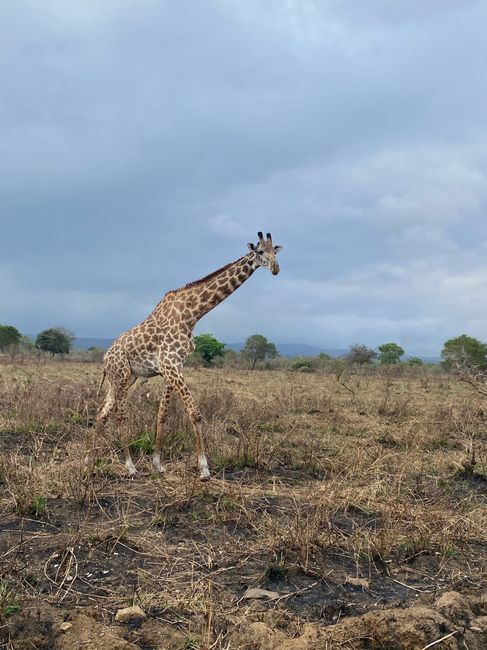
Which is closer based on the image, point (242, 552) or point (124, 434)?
point (242, 552)

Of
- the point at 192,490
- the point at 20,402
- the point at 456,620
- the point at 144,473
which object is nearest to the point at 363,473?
the point at 192,490

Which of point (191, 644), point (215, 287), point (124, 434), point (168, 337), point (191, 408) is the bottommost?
point (191, 644)

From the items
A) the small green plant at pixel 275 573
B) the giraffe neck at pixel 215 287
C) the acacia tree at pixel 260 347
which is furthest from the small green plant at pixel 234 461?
the acacia tree at pixel 260 347

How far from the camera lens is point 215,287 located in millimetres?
8125

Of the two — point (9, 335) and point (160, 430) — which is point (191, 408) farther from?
point (9, 335)

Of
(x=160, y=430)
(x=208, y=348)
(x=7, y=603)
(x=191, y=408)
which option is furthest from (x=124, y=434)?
(x=208, y=348)

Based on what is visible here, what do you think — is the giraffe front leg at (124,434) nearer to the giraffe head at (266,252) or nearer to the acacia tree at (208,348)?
the giraffe head at (266,252)

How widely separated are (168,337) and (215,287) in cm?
98

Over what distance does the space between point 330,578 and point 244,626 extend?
0.99 m

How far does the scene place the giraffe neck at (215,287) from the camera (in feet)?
26.5

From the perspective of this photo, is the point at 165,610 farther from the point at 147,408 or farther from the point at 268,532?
the point at 147,408

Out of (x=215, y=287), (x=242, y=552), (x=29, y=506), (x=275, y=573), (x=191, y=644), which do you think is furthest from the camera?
(x=215, y=287)

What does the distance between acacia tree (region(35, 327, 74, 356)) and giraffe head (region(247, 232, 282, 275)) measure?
140 ft

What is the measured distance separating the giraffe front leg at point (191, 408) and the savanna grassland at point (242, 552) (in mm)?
199
